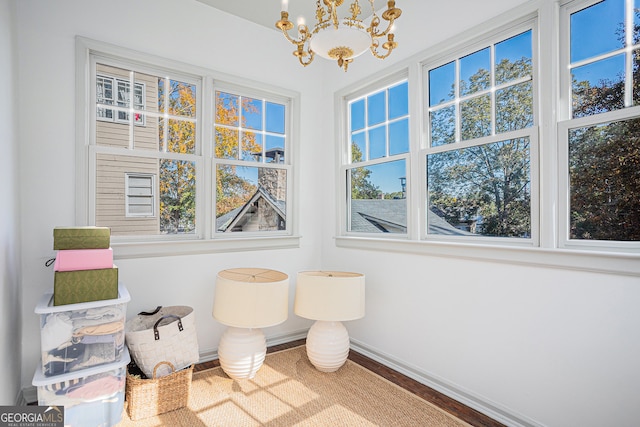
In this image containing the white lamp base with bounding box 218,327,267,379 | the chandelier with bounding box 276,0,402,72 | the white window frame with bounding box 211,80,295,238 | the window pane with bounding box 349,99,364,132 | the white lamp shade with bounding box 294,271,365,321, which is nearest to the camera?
the chandelier with bounding box 276,0,402,72

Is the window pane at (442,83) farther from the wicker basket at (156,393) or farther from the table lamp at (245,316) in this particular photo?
the wicker basket at (156,393)

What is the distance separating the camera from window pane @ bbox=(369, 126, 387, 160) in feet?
9.62

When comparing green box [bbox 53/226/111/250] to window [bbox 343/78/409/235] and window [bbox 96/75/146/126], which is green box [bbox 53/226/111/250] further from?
window [bbox 343/78/409/235]

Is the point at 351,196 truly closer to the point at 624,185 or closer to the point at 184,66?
the point at 184,66

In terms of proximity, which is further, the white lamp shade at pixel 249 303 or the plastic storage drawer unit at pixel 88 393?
the white lamp shade at pixel 249 303

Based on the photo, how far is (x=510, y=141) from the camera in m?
2.07

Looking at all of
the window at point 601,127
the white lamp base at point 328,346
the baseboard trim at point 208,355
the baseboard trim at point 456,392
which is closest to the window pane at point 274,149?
the white lamp base at point 328,346

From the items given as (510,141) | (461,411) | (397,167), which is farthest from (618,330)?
(397,167)

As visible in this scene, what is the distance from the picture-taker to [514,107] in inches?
81.4

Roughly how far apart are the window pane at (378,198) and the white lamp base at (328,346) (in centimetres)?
93

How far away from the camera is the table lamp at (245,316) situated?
2.25m

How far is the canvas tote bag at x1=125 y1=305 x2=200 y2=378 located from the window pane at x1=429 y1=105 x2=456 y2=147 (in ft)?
7.03

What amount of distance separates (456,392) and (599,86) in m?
1.96

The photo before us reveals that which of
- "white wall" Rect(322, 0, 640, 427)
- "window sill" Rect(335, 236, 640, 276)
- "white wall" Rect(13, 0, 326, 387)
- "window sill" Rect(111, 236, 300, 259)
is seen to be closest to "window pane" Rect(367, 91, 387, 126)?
"white wall" Rect(322, 0, 640, 427)
